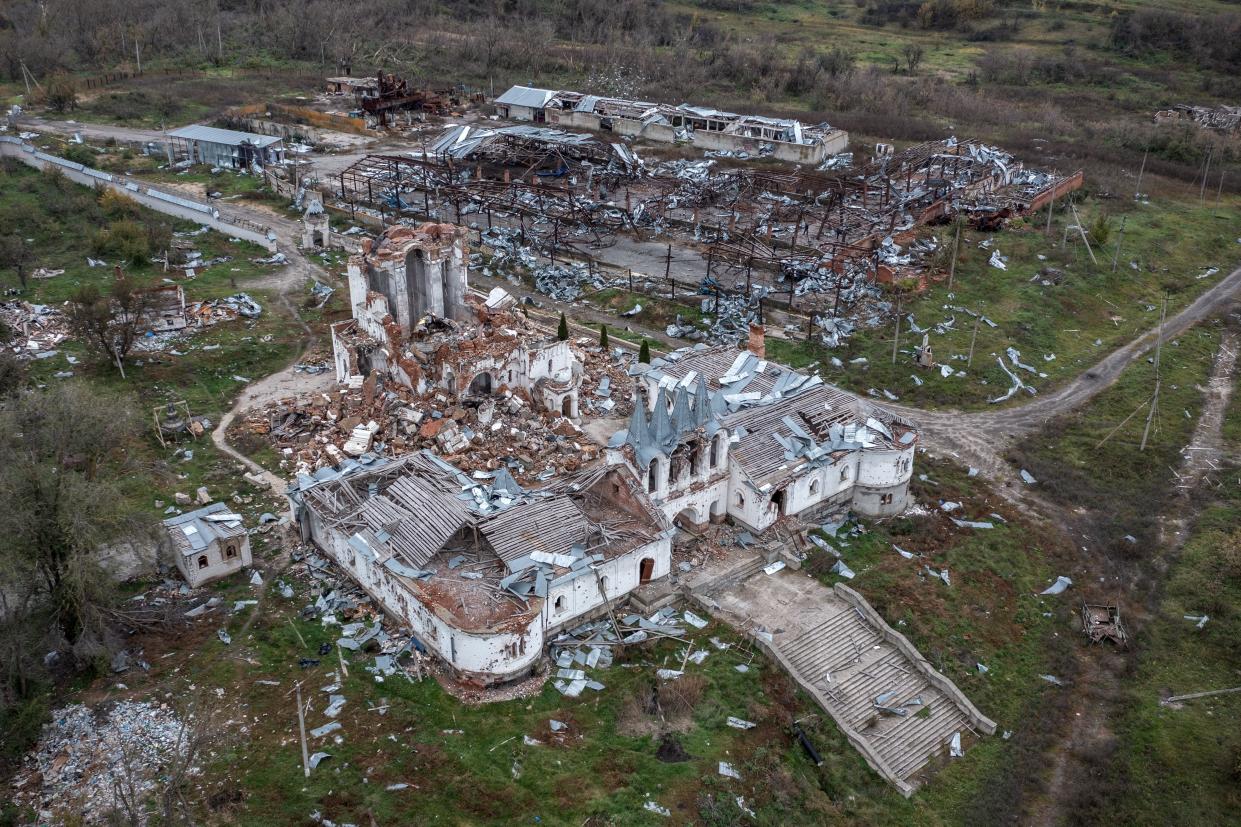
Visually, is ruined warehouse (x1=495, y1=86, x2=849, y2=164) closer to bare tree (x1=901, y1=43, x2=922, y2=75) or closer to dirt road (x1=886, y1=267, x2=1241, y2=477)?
bare tree (x1=901, y1=43, x2=922, y2=75)

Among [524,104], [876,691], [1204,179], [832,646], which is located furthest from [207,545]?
[1204,179]

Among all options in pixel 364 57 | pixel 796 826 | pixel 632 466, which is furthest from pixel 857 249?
pixel 364 57

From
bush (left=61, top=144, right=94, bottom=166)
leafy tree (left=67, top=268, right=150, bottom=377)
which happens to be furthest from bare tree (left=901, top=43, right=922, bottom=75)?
leafy tree (left=67, top=268, right=150, bottom=377)

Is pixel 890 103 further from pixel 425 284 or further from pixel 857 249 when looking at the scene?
pixel 425 284

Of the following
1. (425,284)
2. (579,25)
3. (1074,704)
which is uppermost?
(579,25)

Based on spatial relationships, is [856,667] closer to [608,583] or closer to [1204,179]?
[608,583]
